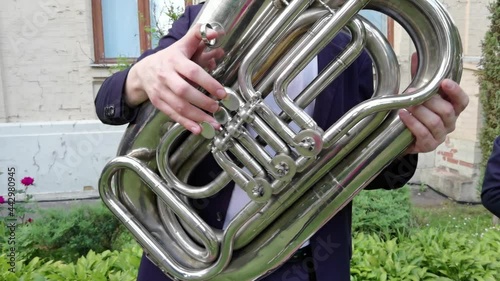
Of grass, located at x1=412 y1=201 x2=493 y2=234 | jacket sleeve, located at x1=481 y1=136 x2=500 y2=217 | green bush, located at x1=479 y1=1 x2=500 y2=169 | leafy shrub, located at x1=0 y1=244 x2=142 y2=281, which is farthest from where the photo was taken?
green bush, located at x1=479 y1=1 x2=500 y2=169

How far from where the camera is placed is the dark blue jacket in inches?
42.5

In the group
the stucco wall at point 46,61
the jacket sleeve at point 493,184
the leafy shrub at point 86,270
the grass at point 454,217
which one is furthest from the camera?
the stucco wall at point 46,61

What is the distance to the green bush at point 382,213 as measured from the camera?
3.52 metres

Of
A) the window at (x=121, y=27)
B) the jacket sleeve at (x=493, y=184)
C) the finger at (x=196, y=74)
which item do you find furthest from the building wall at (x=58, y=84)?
the finger at (x=196, y=74)

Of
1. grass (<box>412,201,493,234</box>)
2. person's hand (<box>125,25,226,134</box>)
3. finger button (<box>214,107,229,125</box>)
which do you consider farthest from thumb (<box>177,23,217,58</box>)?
grass (<box>412,201,493,234</box>)

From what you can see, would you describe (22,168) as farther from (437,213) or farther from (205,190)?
(205,190)

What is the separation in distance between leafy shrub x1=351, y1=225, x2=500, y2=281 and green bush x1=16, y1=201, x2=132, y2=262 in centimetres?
168

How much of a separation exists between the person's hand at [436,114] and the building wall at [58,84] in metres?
4.29

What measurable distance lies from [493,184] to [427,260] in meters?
0.78

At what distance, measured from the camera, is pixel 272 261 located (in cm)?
104

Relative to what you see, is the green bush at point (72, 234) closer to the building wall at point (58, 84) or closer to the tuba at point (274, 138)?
the building wall at point (58, 84)

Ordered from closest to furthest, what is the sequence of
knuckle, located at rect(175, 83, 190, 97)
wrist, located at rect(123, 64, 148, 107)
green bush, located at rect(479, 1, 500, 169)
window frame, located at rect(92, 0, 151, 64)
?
knuckle, located at rect(175, 83, 190, 97) < wrist, located at rect(123, 64, 148, 107) < green bush, located at rect(479, 1, 500, 169) < window frame, located at rect(92, 0, 151, 64)

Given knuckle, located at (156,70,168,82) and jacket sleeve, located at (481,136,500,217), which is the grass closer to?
jacket sleeve, located at (481,136,500,217)

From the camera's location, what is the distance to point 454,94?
932 millimetres
